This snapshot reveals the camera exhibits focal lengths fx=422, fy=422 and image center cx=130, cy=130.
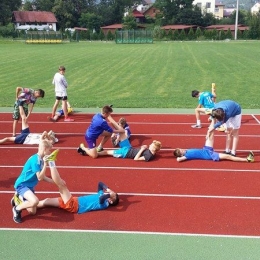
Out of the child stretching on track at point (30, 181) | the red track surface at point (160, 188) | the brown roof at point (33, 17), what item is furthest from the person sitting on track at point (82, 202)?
the brown roof at point (33, 17)

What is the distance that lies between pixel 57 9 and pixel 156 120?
96860 millimetres

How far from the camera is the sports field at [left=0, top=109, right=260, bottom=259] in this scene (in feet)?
18.9

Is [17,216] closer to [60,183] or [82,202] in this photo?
[60,183]

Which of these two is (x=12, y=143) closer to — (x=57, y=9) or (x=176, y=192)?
(x=176, y=192)

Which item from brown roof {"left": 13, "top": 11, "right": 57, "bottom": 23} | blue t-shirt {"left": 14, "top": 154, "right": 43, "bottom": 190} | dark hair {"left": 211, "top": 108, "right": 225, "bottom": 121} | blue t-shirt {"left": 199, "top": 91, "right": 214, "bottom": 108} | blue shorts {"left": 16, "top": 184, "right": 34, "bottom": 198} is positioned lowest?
blue shorts {"left": 16, "top": 184, "right": 34, "bottom": 198}

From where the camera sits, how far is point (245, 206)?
7.07 metres

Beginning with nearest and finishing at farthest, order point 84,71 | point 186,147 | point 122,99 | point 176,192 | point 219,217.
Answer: point 219,217 < point 176,192 < point 186,147 < point 122,99 < point 84,71

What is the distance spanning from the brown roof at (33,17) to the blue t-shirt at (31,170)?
9737 centimetres

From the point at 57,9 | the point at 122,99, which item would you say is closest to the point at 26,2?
the point at 57,9

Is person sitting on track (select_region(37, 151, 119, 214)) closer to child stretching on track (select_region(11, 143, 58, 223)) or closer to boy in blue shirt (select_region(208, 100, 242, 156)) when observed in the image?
child stretching on track (select_region(11, 143, 58, 223))

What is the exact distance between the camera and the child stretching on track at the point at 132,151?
30.8ft

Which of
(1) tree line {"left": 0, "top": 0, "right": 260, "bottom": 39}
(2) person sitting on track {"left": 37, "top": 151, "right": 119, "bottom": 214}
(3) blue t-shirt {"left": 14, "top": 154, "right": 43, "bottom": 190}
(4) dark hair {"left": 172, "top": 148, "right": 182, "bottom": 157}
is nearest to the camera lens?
(3) blue t-shirt {"left": 14, "top": 154, "right": 43, "bottom": 190}

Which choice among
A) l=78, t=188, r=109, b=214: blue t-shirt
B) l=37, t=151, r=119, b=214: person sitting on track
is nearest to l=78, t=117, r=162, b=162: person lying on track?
l=37, t=151, r=119, b=214: person sitting on track

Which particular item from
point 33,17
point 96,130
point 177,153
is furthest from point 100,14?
point 177,153
